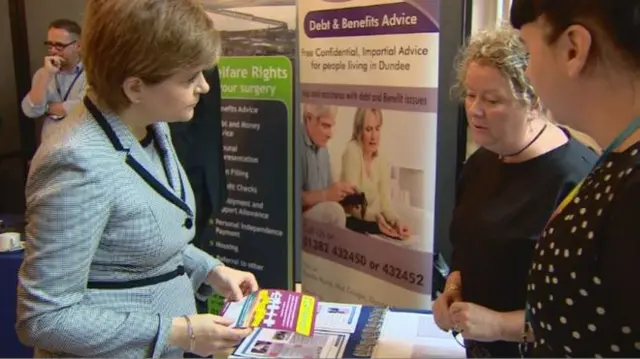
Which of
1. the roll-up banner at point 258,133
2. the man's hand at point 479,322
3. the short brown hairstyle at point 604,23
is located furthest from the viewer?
the roll-up banner at point 258,133

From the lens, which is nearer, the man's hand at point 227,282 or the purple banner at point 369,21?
the man's hand at point 227,282

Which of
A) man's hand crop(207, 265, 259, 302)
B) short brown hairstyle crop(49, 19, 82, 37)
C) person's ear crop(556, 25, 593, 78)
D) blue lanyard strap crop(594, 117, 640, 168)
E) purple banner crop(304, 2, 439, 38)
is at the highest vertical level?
short brown hairstyle crop(49, 19, 82, 37)

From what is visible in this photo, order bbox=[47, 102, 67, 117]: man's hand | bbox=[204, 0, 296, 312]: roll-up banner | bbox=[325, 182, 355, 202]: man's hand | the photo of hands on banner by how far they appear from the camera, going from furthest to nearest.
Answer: bbox=[47, 102, 67, 117]: man's hand → bbox=[204, 0, 296, 312]: roll-up banner → bbox=[325, 182, 355, 202]: man's hand → the photo of hands on banner

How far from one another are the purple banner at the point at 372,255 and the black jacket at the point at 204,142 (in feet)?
1.74

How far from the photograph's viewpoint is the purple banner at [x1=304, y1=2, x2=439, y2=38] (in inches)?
80.8

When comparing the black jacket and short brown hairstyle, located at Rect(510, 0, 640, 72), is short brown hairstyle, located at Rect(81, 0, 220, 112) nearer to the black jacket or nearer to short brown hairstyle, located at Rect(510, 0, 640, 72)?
short brown hairstyle, located at Rect(510, 0, 640, 72)

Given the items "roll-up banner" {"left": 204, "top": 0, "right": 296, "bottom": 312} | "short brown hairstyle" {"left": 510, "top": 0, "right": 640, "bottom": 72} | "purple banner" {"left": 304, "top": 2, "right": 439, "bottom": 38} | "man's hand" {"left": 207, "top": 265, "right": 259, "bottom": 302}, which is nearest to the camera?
"short brown hairstyle" {"left": 510, "top": 0, "right": 640, "bottom": 72}

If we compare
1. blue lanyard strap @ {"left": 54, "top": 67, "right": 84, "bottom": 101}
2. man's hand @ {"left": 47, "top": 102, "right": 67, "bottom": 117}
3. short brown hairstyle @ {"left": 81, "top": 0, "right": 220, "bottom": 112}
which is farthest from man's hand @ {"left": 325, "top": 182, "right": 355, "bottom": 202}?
blue lanyard strap @ {"left": 54, "top": 67, "right": 84, "bottom": 101}

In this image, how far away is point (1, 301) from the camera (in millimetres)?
2680

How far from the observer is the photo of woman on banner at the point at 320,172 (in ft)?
8.09

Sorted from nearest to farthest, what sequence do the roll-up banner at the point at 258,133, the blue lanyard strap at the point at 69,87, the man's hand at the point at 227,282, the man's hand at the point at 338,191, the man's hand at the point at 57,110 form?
the man's hand at the point at 227,282 < the man's hand at the point at 338,191 < the roll-up banner at the point at 258,133 < the man's hand at the point at 57,110 < the blue lanyard strap at the point at 69,87

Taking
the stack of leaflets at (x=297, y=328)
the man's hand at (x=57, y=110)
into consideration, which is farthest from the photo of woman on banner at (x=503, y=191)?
the man's hand at (x=57, y=110)

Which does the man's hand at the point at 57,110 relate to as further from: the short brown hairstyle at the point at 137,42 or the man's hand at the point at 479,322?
the man's hand at the point at 479,322

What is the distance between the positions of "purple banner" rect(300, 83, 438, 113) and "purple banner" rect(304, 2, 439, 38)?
0.20m
